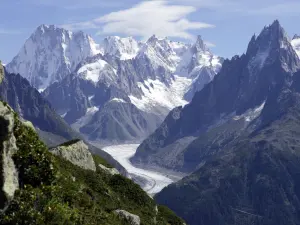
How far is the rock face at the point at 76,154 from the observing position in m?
82.4

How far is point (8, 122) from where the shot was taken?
44344mm

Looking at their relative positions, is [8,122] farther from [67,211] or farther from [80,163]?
[80,163]

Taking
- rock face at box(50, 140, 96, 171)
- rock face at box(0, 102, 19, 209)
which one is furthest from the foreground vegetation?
rock face at box(50, 140, 96, 171)

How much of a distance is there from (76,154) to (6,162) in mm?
38956

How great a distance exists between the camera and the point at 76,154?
277 ft

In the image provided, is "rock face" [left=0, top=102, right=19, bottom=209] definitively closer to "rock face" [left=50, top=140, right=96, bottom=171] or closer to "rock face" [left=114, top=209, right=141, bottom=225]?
"rock face" [left=114, top=209, right=141, bottom=225]

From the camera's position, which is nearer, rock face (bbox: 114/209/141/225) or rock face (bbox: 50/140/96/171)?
rock face (bbox: 114/209/141/225)

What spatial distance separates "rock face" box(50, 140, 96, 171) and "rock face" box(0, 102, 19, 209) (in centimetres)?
3482

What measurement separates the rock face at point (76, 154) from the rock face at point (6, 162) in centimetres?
3482

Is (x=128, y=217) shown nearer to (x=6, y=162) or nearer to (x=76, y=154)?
(x=76, y=154)

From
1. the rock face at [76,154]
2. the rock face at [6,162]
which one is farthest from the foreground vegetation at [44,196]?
the rock face at [76,154]

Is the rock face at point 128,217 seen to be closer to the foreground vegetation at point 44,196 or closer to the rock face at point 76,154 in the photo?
the foreground vegetation at point 44,196

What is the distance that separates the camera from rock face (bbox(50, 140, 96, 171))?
82375mm

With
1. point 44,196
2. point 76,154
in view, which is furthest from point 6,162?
point 76,154
